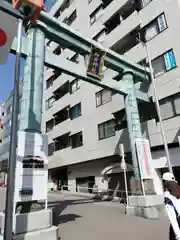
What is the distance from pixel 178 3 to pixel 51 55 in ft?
34.5

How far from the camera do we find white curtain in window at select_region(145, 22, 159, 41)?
14.4 m

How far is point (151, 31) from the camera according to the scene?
48.1ft

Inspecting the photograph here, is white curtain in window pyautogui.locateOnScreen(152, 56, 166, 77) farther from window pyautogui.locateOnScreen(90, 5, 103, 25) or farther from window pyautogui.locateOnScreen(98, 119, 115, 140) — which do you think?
window pyautogui.locateOnScreen(90, 5, 103, 25)

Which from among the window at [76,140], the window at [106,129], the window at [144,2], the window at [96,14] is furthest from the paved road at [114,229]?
the window at [96,14]

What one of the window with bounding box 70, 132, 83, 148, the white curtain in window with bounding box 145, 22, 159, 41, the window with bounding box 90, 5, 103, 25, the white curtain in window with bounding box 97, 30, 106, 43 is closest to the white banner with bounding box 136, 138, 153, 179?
the white curtain in window with bounding box 145, 22, 159, 41

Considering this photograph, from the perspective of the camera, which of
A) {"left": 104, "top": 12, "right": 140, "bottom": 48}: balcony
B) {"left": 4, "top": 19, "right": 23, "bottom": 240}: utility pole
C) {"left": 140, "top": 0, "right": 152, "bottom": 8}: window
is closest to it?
{"left": 4, "top": 19, "right": 23, "bottom": 240}: utility pole

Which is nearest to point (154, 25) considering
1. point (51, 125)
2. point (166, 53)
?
point (166, 53)

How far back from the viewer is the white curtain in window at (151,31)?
47.2ft

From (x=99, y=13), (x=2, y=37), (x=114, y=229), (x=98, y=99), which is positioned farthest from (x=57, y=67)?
(x=99, y=13)

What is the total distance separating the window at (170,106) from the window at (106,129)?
14.6ft

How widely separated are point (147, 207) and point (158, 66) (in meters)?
9.65

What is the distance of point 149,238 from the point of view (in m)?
5.11

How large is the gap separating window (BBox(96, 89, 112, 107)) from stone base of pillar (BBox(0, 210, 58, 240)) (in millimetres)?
12897

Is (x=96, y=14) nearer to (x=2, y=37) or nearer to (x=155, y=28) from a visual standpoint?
(x=155, y=28)
